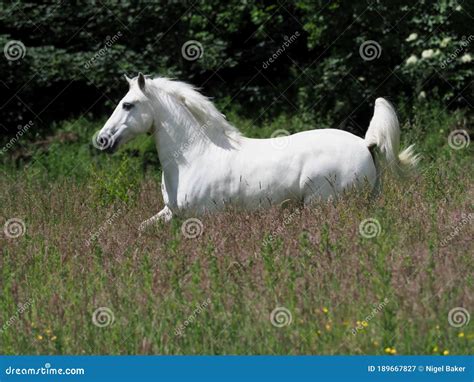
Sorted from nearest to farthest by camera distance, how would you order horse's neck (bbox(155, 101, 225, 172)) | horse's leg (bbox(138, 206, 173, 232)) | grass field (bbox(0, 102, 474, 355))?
grass field (bbox(0, 102, 474, 355)), horse's leg (bbox(138, 206, 173, 232)), horse's neck (bbox(155, 101, 225, 172))

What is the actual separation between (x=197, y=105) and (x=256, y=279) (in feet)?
9.48

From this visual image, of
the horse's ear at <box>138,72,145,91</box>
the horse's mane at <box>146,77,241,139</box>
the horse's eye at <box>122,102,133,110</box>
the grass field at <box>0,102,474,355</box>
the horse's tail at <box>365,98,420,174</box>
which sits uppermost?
the horse's tail at <box>365,98,420,174</box>

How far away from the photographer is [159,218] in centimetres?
815

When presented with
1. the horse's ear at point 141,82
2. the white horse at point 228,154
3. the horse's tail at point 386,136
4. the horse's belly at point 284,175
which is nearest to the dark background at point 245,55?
the horse's tail at point 386,136

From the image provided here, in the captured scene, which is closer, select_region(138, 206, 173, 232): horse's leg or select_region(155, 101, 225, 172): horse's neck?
select_region(138, 206, 173, 232): horse's leg

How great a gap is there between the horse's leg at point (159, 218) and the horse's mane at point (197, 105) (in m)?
0.85

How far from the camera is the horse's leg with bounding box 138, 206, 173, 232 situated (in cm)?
797

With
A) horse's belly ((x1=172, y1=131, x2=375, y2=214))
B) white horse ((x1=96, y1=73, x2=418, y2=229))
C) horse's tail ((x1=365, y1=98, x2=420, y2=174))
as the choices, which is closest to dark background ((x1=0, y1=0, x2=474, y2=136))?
horse's tail ((x1=365, y1=98, x2=420, y2=174))

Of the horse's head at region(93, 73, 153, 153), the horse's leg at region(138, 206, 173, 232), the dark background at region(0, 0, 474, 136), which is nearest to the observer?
the horse's leg at region(138, 206, 173, 232)

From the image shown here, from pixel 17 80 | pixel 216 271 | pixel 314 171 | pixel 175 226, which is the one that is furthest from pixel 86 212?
pixel 17 80

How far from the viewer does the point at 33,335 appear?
5594 millimetres

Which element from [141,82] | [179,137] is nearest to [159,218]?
[179,137]

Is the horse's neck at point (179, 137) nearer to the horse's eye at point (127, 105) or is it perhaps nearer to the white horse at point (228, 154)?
the white horse at point (228, 154)

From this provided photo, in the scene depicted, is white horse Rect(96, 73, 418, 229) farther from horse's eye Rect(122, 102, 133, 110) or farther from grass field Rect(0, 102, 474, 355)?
grass field Rect(0, 102, 474, 355)
